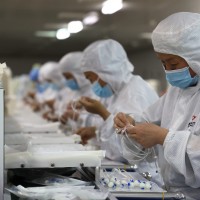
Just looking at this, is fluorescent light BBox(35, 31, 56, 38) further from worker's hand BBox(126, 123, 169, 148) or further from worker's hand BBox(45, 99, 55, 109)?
worker's hand BBox(126, 123, 169, 148)

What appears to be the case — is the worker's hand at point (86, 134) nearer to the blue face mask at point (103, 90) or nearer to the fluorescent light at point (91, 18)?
the blue face mask at point (103, 90)

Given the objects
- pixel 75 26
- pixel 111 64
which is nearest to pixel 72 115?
pixel 111 64

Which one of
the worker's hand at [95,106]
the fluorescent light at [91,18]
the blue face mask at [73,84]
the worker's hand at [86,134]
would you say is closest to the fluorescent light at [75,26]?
the fluorescent light at [91,18]

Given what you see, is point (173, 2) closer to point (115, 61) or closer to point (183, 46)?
point (115, 61)

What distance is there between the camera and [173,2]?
8.39ft

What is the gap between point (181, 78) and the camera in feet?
5.26

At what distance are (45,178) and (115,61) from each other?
1.24 meters

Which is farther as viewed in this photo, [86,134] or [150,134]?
[86,134]

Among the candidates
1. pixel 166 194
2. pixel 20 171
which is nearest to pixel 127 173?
pixel 166 194

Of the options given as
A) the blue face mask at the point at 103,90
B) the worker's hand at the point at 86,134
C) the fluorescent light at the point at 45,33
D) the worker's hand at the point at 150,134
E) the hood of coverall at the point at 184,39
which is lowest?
the worker's hand at the point at 86,134

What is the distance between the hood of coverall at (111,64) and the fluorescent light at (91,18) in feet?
8.38

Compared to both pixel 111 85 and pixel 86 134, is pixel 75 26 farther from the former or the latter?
pixel 86 134

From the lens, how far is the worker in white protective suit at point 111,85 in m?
2.26

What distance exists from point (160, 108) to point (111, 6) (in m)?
2.57
